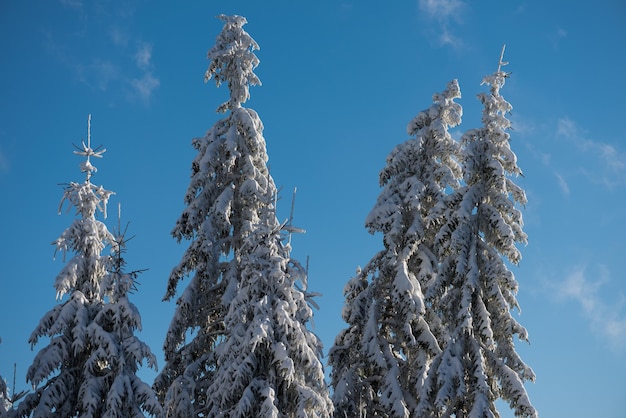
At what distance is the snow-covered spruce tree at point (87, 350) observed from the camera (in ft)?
72.3

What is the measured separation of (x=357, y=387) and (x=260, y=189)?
7.69 m

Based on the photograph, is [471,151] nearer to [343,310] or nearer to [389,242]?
[389,242]

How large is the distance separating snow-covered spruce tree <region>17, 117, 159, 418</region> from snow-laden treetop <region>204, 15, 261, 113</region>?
7496mm

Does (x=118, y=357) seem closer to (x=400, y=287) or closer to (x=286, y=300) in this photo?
(x=286, y=300)

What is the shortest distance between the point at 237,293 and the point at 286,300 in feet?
5.73

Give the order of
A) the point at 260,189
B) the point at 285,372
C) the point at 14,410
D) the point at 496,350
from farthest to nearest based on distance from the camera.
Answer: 1. the point at 260,189
2. the point at 496,350
3. the point at 14,410
4. the point at 285,372

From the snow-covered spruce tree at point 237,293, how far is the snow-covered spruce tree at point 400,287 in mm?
4756

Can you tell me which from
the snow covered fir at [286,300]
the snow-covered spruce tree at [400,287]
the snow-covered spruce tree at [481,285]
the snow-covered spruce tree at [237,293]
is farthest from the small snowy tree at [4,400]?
the snow-covered spruce tree at [481,285]

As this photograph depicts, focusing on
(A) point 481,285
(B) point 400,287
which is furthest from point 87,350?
(A) point 481,285

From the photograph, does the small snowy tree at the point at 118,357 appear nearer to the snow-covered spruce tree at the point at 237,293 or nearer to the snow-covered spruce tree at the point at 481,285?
the snow-covered spruce tree at the point at 237,293

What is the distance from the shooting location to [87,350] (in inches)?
917

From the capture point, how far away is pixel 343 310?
1112 inches

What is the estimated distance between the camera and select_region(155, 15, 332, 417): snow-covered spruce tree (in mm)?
19562

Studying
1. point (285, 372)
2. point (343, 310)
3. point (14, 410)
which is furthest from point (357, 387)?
point (14, 410)
